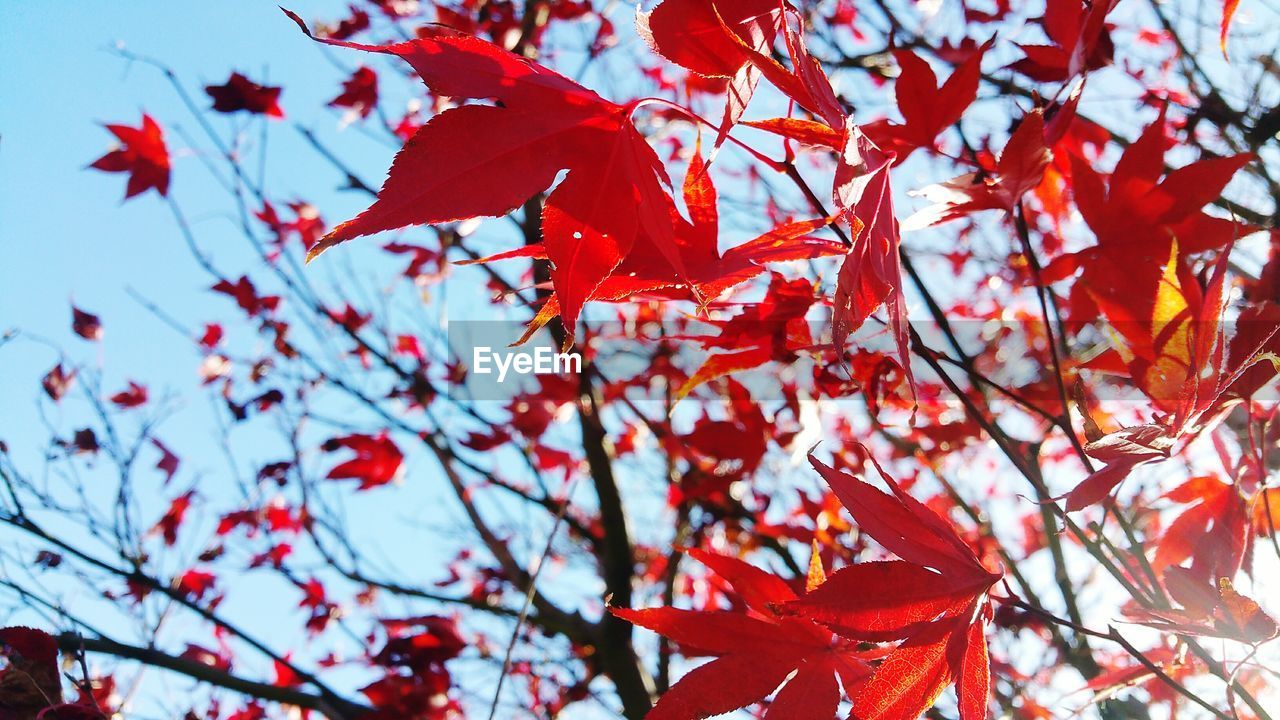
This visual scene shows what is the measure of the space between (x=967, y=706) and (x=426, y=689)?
1.53 m

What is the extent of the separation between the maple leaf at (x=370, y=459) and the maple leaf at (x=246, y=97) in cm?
98

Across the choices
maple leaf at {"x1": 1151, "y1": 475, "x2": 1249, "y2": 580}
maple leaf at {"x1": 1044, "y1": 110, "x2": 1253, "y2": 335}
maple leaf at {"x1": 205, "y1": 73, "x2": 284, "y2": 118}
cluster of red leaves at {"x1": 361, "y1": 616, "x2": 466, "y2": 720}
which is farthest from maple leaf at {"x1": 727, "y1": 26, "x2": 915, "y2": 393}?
maple leaf at {"x1": 205, "y1": 73, "x2": 284, "y2": 118}

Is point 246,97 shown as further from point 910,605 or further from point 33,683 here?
point 910,605

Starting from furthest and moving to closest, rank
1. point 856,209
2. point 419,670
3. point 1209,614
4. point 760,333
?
point 419,670
point 760,333
point 1209,614
point 856,209

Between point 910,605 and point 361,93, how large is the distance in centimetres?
238

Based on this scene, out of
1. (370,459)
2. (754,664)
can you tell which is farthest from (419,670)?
(754,664)

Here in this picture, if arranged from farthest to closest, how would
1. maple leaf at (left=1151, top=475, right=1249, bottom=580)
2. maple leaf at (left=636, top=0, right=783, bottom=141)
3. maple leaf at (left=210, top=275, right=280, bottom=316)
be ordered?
maple leaf at (left=210, top=275, right=280, bottom=316), maple leaf at (left=1151, top=475, right=1249, bottom=580), maple leaf at (left=636, top=0, right=783, bottom=141)

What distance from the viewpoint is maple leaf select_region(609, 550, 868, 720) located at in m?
0.61

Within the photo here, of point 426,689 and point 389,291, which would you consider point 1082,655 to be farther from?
point 389,291

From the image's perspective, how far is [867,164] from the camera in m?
0.54

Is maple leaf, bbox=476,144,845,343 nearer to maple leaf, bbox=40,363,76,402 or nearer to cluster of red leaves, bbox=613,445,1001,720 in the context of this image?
cluster of red leaves, bbox=613,445,1001,720

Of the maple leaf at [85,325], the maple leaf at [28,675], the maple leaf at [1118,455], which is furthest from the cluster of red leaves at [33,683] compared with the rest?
the maple leaf at [85,325]

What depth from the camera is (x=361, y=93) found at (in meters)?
2.41

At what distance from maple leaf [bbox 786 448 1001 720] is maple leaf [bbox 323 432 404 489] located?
1877 mm
